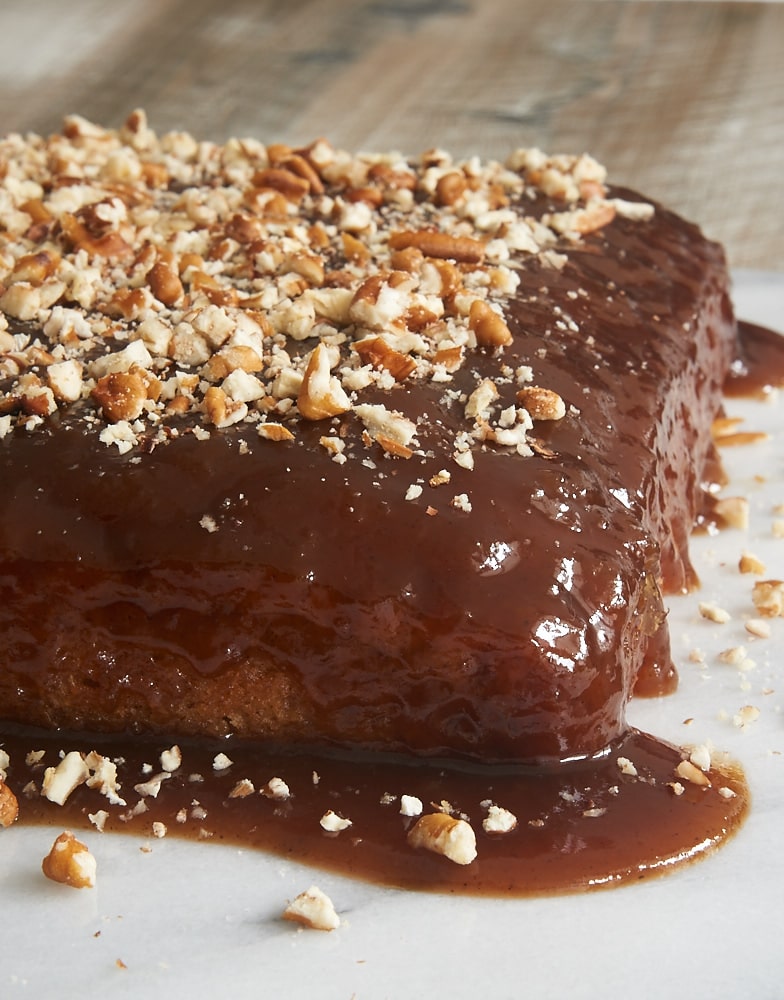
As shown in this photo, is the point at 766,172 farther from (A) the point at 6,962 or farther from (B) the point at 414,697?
(A) the point at 6,962

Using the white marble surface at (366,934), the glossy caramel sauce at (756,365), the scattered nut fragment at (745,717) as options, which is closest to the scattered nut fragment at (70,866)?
the white marble surface at (366,934)

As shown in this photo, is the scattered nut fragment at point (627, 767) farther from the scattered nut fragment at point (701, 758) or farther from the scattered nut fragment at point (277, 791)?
the scattered nut fragment at point (277, 791)

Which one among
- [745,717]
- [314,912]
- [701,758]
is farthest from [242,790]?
[745,717]

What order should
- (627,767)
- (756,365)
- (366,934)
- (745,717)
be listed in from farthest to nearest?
(756,365)
(745,717)
(627,767)
(366,934)

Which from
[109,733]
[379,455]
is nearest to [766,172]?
[379,455]

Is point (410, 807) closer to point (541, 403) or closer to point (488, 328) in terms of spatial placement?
point (541, 403)

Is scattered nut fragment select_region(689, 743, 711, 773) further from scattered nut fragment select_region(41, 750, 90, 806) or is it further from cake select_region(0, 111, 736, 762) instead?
scattered nut fragment select_region(41, 750, 90, 806)

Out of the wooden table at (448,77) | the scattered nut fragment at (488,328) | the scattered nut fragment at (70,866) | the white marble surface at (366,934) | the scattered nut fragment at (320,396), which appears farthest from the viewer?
the wooden table at (448,77)
